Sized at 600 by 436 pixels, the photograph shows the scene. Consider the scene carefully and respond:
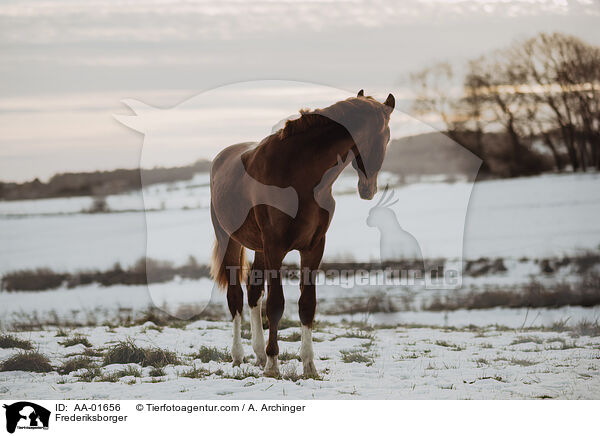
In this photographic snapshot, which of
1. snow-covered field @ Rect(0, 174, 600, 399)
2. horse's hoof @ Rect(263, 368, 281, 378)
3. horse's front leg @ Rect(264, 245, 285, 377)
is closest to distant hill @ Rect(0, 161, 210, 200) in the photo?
snow-covered field @ Rect(0, 174, 600, 399)

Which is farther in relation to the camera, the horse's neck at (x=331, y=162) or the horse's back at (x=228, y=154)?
the horse's back at (x=228, y=154)

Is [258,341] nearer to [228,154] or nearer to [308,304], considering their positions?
[308,304]

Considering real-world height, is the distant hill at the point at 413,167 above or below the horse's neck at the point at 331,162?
above

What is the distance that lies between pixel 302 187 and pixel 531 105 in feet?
13.7

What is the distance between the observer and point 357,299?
648cm

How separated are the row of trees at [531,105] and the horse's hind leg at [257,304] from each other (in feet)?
9.19

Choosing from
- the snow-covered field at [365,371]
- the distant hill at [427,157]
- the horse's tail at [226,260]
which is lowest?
the snow-covered field at [365,371]

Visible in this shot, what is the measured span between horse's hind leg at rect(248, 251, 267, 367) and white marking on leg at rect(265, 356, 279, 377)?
31 cm

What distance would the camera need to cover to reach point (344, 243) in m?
6.82

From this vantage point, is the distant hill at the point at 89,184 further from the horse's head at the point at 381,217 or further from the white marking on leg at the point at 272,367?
the white marking on leg at the point at 272,367

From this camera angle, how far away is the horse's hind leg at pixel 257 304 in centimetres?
434
